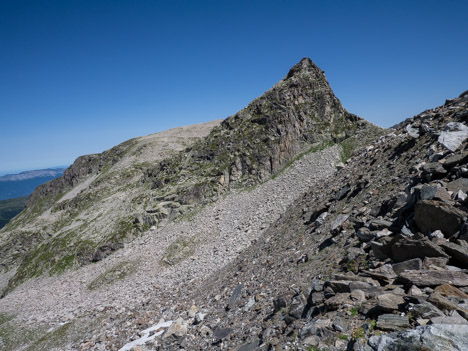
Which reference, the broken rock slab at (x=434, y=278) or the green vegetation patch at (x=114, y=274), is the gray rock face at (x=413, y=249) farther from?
the green vegetation patch at (x=114, y=274)

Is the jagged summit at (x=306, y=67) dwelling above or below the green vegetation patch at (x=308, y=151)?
above

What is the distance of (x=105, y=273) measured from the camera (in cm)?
3938

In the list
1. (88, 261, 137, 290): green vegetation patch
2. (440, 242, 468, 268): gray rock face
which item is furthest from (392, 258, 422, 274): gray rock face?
(88, 261, 137, 290): green vegetation patch

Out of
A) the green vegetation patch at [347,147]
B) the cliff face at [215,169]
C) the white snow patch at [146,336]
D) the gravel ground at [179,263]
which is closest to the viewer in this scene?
the white snow patch at [146,336]

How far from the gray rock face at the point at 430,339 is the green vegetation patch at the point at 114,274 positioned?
3731 cm

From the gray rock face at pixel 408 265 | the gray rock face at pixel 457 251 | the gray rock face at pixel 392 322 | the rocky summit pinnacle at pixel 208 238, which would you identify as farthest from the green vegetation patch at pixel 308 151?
the gray rock face at pixel 392 322

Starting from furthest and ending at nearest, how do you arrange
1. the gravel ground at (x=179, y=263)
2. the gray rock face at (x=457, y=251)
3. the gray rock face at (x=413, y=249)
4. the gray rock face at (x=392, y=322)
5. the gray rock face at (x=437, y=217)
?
the gravel ground at (x=179, y=263) → the gray rock face at (x=437, y=217) → the gray rock face at (x=413, y=249) → the gray rock face at (x=457, y=251) → the gray rock face at (x=392, y=322)

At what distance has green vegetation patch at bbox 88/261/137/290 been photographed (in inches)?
1469

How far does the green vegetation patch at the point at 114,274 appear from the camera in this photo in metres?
37.3

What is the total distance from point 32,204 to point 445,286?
160 metres

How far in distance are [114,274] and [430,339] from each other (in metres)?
40.4

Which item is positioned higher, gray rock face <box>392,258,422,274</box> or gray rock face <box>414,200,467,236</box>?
gray rock face <box>414,200,467,236</box>

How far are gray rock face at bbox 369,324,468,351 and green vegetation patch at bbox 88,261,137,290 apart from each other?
3731 cm

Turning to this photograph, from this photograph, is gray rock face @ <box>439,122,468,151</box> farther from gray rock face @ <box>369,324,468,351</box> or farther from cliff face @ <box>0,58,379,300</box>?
cliff face @ <box>0,58,379,300</box>
